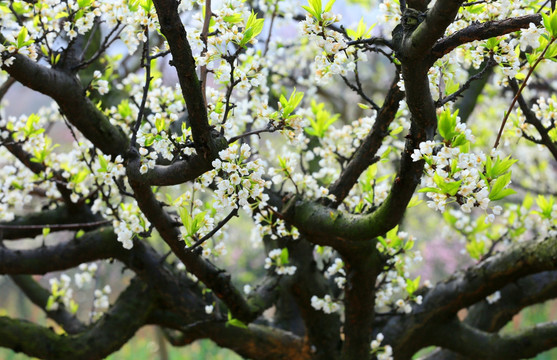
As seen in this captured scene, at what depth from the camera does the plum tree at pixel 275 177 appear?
1.47 m

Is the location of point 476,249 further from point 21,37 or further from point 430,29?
point 21,37

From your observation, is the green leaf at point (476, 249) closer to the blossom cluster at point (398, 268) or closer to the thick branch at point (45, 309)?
the blossom cluster at point (398, 268)

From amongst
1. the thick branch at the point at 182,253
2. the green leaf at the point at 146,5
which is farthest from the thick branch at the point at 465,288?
the green leaf at the point at 146,5

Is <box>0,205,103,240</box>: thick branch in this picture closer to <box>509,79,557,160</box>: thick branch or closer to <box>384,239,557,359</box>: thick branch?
<box>384,239,557,359</box>: thick branch

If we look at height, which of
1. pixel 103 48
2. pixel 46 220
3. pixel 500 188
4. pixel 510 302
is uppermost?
pixel 103 48

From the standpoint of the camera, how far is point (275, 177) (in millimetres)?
1973

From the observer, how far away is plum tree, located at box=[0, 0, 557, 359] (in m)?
1.47

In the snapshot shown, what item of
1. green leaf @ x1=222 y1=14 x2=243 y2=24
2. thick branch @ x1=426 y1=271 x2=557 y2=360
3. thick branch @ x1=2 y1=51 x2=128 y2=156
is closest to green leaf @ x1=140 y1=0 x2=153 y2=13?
green leaf @ x1=222 y1=14 x2=243 y2=24

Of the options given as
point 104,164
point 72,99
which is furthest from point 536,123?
point 72,99

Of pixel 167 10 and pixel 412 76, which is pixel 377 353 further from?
pixel 167 10

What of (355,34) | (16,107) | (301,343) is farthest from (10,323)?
(16,107)

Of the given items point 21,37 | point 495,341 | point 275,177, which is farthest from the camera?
point 495,341

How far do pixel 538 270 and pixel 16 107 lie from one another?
14.4 metres

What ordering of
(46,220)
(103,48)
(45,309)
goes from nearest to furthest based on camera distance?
(103,48)
(46,220)
(45,309)
